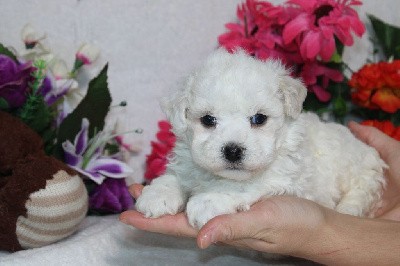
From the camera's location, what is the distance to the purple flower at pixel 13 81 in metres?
2.03

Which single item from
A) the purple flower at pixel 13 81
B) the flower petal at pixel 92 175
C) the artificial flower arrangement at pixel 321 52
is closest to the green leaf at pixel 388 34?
the artificial flower arrangement at pixel 321 52

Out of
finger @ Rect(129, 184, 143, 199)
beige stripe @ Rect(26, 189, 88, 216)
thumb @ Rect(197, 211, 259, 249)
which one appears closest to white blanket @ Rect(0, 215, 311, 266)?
beige stripe @ Rect(26, 189, 88, 216)

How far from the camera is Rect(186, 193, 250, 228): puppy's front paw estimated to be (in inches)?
59.5

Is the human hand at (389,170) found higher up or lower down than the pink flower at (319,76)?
lower down

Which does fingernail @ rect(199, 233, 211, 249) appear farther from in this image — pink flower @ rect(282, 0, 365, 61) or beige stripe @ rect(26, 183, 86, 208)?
pink flower @ rect(282, 0, 365, 61)

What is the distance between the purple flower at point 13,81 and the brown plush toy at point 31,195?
11 centimetres

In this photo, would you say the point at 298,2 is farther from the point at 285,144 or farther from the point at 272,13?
the point at 285,144

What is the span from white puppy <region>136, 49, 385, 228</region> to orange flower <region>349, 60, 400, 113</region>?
29.5 inches

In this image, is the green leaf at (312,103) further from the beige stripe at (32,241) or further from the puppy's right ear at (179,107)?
the beige stripe at (32,241)

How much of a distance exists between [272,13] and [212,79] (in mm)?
887

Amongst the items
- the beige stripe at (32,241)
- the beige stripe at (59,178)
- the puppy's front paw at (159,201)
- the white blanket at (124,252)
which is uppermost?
the puppy's front paw at (159,201)

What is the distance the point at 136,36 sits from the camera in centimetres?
272

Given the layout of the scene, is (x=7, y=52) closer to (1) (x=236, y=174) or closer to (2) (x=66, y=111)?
(2) (x=66, y=111)

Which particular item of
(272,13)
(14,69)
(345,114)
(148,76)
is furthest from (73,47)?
(345,114)
